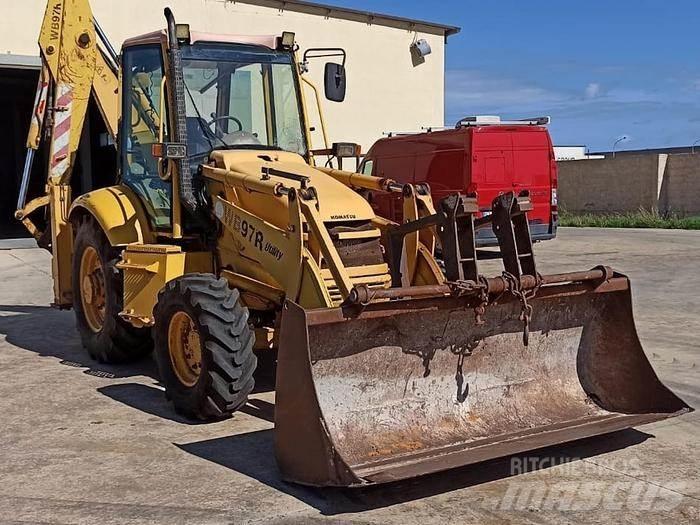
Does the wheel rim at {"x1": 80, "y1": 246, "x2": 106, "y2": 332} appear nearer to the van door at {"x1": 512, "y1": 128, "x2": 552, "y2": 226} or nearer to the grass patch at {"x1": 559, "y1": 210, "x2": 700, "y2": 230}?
the van door at {"x1": 512, "y1": 128, "x2": 552, "y2": 226}

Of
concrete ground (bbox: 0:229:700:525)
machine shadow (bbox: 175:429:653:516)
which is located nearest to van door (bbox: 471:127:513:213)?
concrete ground (bbox: 0:229:700:525)

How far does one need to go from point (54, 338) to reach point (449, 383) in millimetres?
5163

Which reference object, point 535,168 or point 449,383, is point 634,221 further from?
point 449,383

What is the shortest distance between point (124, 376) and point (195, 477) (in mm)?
2567

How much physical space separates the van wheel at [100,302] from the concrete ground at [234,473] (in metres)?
0.21

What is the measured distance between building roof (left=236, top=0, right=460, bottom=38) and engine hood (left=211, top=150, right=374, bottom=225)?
47.4ft

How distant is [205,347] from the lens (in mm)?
5230

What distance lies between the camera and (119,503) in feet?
14.2

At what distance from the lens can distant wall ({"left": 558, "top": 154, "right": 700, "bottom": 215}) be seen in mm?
27312

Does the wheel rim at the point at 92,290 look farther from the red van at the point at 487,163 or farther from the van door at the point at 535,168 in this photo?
the van door at the point at 535,168

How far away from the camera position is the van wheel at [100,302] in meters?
7.02

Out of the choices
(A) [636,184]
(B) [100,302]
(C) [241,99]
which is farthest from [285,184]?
(A) [636,184]

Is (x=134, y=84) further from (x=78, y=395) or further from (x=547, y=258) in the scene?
(x=547, y=258)

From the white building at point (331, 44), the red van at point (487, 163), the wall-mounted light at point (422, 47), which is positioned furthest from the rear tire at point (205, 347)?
the wall-mounted light at point (422, 47)
